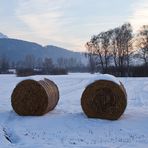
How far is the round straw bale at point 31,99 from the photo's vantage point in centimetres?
1521

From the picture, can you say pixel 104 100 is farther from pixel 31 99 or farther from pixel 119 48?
pixel 119 48

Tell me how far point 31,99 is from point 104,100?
8.74 ft

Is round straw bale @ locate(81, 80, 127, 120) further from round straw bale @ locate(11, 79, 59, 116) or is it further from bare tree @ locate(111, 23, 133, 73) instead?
bare tree @ locate(111, 23, 133, 73)

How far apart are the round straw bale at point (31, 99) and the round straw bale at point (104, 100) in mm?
1492

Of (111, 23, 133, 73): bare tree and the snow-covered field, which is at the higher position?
(111, 23, 133, 73): bare tree

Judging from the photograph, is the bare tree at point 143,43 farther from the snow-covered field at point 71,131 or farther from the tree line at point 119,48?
the snow-covered field at point 71,131

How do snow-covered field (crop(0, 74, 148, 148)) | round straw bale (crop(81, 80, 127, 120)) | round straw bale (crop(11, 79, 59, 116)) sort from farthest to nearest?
round straw bale (crop(11, 79, 59, 116)) → round straw bale (crop(81, 80, 127, 120)) → snow-covered field (crop(0, 74, 148, 148))

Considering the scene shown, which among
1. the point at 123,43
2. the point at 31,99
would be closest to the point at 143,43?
the point at 123,43

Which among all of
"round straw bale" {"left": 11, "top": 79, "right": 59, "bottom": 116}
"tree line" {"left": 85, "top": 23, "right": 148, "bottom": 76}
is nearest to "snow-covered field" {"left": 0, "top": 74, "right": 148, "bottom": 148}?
"round straw bale" {"left": 11, "top": 79, "right": 59, "bottom": 116}

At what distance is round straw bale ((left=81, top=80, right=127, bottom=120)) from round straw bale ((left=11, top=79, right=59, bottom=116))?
149 centimetres

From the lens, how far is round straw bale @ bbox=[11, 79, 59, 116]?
1521 cm

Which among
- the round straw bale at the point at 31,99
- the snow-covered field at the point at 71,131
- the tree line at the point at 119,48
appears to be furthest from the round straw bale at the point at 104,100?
the tree line at the point at 119,48

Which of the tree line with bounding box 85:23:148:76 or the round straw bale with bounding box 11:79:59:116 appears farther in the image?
the tree line with bounding box 85:23:148:76

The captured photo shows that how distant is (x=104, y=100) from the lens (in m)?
14.5
